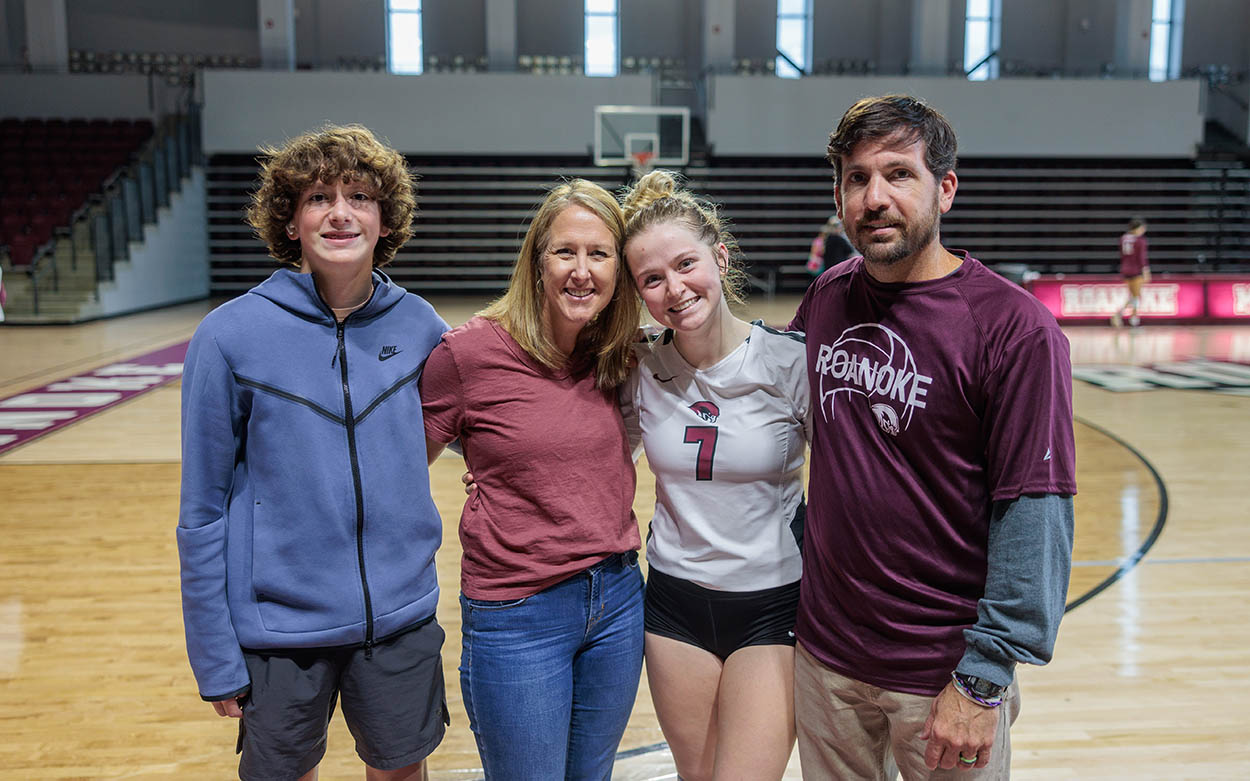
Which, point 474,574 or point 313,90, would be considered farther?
point 313,90

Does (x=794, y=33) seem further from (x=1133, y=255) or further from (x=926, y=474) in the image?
(x=926, y=474)

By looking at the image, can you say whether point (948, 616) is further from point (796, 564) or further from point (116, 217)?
point (116, 217)

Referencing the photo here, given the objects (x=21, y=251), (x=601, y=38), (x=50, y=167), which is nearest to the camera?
(x=21, y=251)

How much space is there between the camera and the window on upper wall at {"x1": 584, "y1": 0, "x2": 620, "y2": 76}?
19.3 meters

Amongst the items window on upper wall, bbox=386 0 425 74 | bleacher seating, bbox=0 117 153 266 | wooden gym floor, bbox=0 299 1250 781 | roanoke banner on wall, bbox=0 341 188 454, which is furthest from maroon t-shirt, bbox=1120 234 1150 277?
bleacher seating, bbox=0 117 153 266

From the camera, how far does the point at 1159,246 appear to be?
17.9 m

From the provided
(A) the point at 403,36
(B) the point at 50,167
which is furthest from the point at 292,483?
(A) the point at 403,36

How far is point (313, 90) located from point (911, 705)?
17.1 metres

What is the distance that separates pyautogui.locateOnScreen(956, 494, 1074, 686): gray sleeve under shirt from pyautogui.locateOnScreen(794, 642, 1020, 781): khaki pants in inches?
5.6

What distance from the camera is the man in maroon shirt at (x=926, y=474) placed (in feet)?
4.59

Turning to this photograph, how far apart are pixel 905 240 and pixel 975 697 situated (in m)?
0.73

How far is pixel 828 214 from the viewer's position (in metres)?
17.9

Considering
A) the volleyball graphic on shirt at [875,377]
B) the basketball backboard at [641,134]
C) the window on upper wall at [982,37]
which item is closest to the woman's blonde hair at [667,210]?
the volleyball graphic on shirt at [875,377]

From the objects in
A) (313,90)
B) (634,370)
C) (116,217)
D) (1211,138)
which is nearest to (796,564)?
(634,370)
